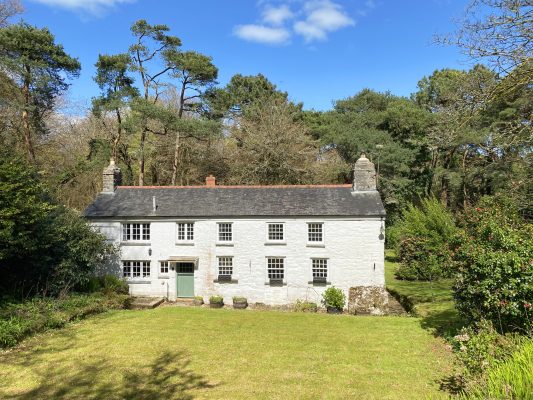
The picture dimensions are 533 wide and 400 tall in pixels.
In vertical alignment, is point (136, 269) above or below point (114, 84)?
below

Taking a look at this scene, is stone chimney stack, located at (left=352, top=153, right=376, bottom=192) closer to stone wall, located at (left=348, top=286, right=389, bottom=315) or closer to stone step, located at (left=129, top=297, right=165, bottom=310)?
stone wall, located at (left=348, top=286, right=389, bottom=315)

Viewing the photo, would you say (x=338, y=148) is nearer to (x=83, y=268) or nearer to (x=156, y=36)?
(x=156, y=36)

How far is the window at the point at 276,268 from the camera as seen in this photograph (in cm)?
2586

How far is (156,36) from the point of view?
122ft

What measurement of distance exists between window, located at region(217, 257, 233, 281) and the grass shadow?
45.6 feet

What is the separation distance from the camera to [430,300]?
76.4ft

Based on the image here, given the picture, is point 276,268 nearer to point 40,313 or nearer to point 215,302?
point 215,302

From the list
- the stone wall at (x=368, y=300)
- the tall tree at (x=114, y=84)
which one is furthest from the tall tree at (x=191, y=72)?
the stone wall at (x=368, y=300)

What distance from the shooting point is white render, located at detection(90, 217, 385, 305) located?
25.0 metres

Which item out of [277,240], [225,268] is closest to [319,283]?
[277,240]

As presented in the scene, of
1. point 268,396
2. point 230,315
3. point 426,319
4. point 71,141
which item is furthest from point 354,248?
point 71,141

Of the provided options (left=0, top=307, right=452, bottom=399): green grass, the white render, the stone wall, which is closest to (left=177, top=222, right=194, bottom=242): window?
the white render

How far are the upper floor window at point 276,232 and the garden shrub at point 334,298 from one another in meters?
4.81

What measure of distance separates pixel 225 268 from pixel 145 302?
19.0 feet
